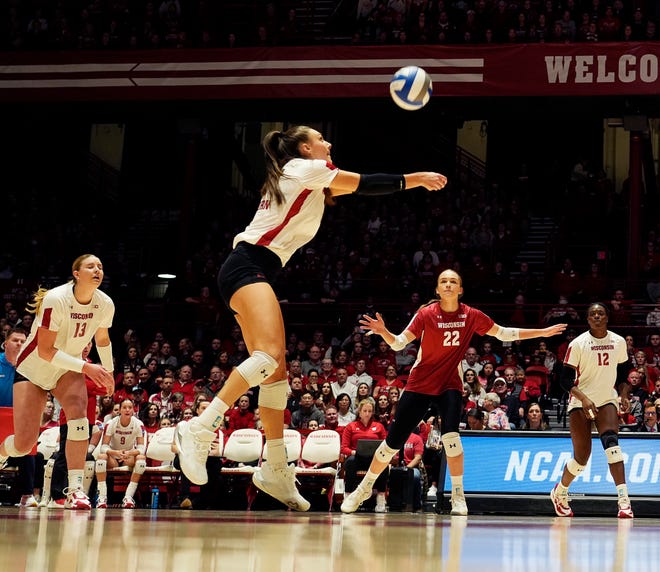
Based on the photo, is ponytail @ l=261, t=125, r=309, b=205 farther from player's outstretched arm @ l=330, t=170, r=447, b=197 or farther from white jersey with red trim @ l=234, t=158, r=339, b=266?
player's outstretched arm @ l=330, t=170, r=447, b=197

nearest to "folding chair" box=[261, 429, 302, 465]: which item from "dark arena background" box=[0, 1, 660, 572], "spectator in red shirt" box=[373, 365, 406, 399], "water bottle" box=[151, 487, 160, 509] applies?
"dark arena background" box=[0, 1, 660, 572]

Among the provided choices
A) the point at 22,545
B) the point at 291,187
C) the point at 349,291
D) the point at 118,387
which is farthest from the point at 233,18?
the point at 22,545

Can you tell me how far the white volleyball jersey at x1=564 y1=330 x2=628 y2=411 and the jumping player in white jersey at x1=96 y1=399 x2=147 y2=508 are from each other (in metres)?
6.12

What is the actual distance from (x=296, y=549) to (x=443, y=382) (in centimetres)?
493

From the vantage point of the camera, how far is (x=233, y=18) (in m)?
23.5

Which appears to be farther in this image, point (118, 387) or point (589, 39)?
point (589, 39)

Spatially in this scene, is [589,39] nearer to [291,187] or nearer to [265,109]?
[265,109]

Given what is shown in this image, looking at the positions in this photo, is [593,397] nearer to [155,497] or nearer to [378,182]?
[378,182]

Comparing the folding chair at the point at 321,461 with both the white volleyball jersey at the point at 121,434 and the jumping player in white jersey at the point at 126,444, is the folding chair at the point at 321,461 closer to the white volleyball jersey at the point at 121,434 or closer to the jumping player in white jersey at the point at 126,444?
the jumping player in white jersey at the point at 126,444

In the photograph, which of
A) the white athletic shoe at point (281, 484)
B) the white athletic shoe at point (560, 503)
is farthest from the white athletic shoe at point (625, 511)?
the white athletic shoe at point (281, 484)

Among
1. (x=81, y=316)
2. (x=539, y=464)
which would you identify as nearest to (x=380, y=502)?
(x=539, y=464)

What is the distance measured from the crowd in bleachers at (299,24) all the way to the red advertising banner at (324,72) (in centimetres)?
50

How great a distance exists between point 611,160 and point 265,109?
34.1ft

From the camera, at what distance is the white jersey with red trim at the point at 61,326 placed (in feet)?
23.0
